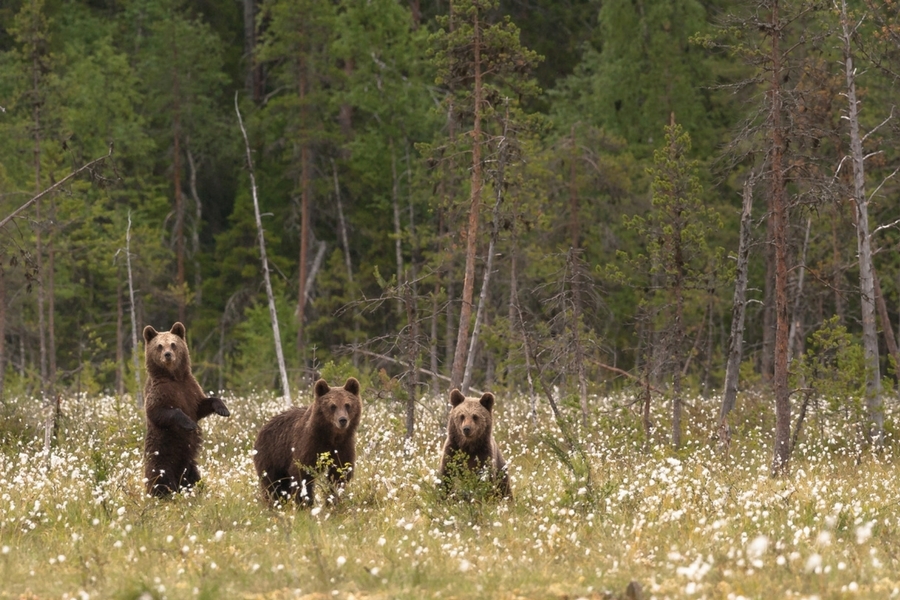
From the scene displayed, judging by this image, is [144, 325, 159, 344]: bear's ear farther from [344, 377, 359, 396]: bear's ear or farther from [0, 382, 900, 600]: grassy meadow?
[344, 377, 359, 396]: bear's ear

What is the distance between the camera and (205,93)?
44.0 metres

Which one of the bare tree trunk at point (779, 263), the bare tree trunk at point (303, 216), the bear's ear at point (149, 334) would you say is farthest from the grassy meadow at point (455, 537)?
the bare tree trunk at point (303, 216)

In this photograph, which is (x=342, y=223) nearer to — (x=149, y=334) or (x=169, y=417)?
(x=149, y=334)

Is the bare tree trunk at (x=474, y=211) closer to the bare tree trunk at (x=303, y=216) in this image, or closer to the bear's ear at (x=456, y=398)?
the bear's ear at (x=456, y=398)

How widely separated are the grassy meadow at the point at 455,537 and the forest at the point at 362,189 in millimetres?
9126

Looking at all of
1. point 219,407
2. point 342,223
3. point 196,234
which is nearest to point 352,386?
point 219,407

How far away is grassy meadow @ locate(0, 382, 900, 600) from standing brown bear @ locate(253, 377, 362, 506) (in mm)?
372

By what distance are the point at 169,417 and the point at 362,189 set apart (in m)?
29.2

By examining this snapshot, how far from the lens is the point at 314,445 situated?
11547 mm

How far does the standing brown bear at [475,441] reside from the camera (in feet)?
37.6

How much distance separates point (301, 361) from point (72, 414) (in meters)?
14.8

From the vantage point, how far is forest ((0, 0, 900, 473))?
89.4ft

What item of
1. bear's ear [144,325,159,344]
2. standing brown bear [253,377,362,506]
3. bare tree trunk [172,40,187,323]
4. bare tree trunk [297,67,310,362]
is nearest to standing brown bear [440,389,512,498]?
standing brown bear [253,377,362,506]

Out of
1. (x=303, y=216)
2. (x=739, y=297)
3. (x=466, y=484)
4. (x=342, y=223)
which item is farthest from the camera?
(x=342, y=223)
